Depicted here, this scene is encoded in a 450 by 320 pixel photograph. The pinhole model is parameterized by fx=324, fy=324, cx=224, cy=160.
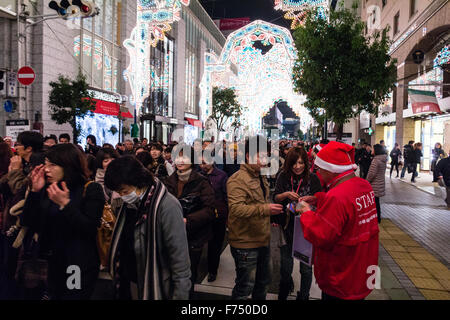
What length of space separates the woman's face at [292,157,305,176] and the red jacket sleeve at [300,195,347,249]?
157 cm

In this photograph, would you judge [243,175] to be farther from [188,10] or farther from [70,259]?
[188,10]

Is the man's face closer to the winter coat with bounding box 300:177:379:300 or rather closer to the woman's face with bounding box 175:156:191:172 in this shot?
the woman's face with bounding box 175:156:191:172

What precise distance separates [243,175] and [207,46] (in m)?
47.7

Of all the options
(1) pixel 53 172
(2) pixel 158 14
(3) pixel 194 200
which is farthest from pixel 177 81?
(1) pixel 53 172

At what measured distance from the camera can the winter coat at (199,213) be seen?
3582 mm

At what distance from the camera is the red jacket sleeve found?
233 cm

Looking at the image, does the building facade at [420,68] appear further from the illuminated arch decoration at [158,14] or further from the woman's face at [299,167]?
the woman's face at [299,167]

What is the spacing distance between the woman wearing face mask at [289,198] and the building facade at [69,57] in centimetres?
1198

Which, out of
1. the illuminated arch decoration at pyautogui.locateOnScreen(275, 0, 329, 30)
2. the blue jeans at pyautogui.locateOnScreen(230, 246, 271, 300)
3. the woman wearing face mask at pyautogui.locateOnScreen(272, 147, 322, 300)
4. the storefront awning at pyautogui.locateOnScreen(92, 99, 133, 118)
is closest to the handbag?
the blue jeans at pyautogui.locateOnScreen(230, 246, 271, 300)

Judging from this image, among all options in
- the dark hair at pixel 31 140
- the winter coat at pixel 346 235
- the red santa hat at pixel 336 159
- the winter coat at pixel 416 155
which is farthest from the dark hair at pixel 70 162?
the winter coat at pixel 416 155

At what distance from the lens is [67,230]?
2.59 meters

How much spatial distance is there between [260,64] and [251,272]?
18.3m

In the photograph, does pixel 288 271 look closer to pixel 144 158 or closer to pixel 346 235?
pixel 346 235
